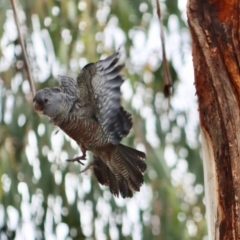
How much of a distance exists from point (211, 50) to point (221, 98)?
132 millimetres

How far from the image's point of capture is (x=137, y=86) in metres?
4.39

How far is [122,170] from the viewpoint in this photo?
2.68 m

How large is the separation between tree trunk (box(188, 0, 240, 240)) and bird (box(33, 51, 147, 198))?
248mm

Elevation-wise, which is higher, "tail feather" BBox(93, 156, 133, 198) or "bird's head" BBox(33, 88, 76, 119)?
"bird's head" BBox(33, 88, 76, 119)

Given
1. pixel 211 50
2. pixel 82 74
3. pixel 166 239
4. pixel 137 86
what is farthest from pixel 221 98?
pixel 137 86

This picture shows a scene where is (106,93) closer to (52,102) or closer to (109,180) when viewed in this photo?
(52,102)

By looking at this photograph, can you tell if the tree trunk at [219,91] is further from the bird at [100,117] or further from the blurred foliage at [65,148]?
the blurred foliage at [65,148]

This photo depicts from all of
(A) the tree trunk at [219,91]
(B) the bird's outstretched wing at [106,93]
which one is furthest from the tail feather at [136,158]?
(A) the tree trunk at [219,91]

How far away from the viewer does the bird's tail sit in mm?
2633

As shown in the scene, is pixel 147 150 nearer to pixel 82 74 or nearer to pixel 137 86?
pixel 137 86

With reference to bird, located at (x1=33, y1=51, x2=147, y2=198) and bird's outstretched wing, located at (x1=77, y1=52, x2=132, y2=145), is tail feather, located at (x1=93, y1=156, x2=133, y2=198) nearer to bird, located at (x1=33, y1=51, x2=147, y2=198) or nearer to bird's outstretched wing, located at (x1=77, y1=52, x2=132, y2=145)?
bird, located at (x1=33, y1=51, x2=147, y2=198)

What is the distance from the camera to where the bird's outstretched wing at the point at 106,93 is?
222cm

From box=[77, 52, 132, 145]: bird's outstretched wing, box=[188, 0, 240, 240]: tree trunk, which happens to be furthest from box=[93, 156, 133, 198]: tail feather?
A: box=[188, 0, 240, 240]: tree trunk

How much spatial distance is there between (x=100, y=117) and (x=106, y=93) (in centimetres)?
13
